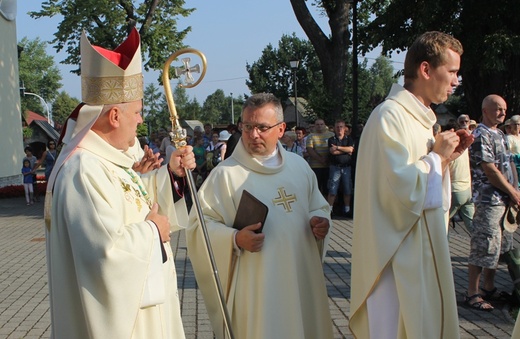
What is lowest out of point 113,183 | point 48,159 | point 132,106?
point 48,159

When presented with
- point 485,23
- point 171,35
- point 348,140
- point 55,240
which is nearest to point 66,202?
point 55,240

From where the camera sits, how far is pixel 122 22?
992 inches

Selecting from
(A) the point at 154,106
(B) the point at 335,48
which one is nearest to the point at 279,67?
(A) the point at 154,106

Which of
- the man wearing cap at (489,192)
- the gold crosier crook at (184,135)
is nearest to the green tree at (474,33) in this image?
the man wearing cap at (489,192)

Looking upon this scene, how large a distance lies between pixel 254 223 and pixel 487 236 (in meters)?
3.16

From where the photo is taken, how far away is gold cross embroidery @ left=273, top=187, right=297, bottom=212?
400 centimetres

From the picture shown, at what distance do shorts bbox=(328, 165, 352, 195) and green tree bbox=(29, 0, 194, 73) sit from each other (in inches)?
497

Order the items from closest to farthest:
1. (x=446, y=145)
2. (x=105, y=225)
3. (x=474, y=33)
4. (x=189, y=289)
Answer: (x=105, y=225)
(x=446, y=145)
(x=189, y=289)
(x=474, y=33)

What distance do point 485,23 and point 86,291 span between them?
16.4 m

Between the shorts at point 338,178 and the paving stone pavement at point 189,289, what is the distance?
2.20 ft

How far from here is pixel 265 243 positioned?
3895 millimetres

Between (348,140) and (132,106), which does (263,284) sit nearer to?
(132,106)

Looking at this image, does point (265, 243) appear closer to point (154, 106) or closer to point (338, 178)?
point (338, 178)

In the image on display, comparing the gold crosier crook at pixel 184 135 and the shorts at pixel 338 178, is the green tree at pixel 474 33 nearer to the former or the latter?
the shorts at pixel 338 178
